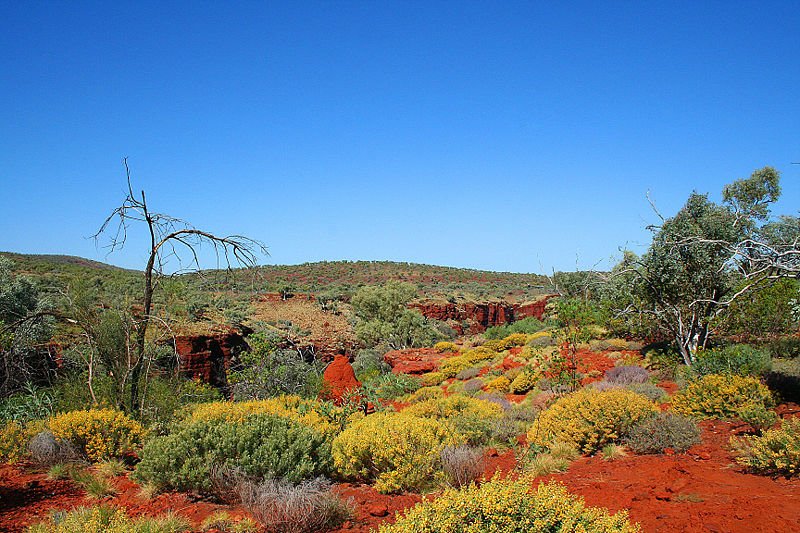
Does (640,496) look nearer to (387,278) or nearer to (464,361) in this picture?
(464,361)

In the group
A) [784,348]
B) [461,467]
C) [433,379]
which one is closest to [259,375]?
[433,379]

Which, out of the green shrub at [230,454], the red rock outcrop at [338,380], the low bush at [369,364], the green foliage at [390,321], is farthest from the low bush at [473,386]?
the green foliage at [390,321]

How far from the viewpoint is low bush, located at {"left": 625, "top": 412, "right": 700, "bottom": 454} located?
21.8ft

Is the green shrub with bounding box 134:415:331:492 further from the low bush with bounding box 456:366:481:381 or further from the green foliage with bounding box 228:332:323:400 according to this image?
the low bush with bounding box 456:366:481:381

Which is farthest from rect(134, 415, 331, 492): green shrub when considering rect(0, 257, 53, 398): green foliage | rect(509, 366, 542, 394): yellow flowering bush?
rect(509, 366, 542, 394): yellow flowering bush

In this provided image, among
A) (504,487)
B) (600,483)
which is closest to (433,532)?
(504,487)

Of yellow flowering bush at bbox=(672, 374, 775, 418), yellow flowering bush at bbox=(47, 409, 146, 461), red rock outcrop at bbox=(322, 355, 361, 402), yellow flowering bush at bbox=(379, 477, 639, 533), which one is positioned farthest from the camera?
red rock outcrop at bbox=(322, 355, 361, 402)

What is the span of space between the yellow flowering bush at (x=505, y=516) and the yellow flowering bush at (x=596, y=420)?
4.39 m

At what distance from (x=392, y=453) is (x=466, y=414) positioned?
333 cm

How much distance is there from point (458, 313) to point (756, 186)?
2505 cm

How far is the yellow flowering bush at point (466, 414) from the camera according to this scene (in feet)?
26.4

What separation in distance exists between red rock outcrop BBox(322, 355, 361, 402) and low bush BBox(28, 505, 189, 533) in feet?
37.3

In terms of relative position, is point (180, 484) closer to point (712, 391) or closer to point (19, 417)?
point (19, 417)

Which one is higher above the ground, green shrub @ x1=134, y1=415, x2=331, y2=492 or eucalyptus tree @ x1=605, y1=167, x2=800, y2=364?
eucalyptus tree @ x1=605, y1=167, x2=800, y2=364
